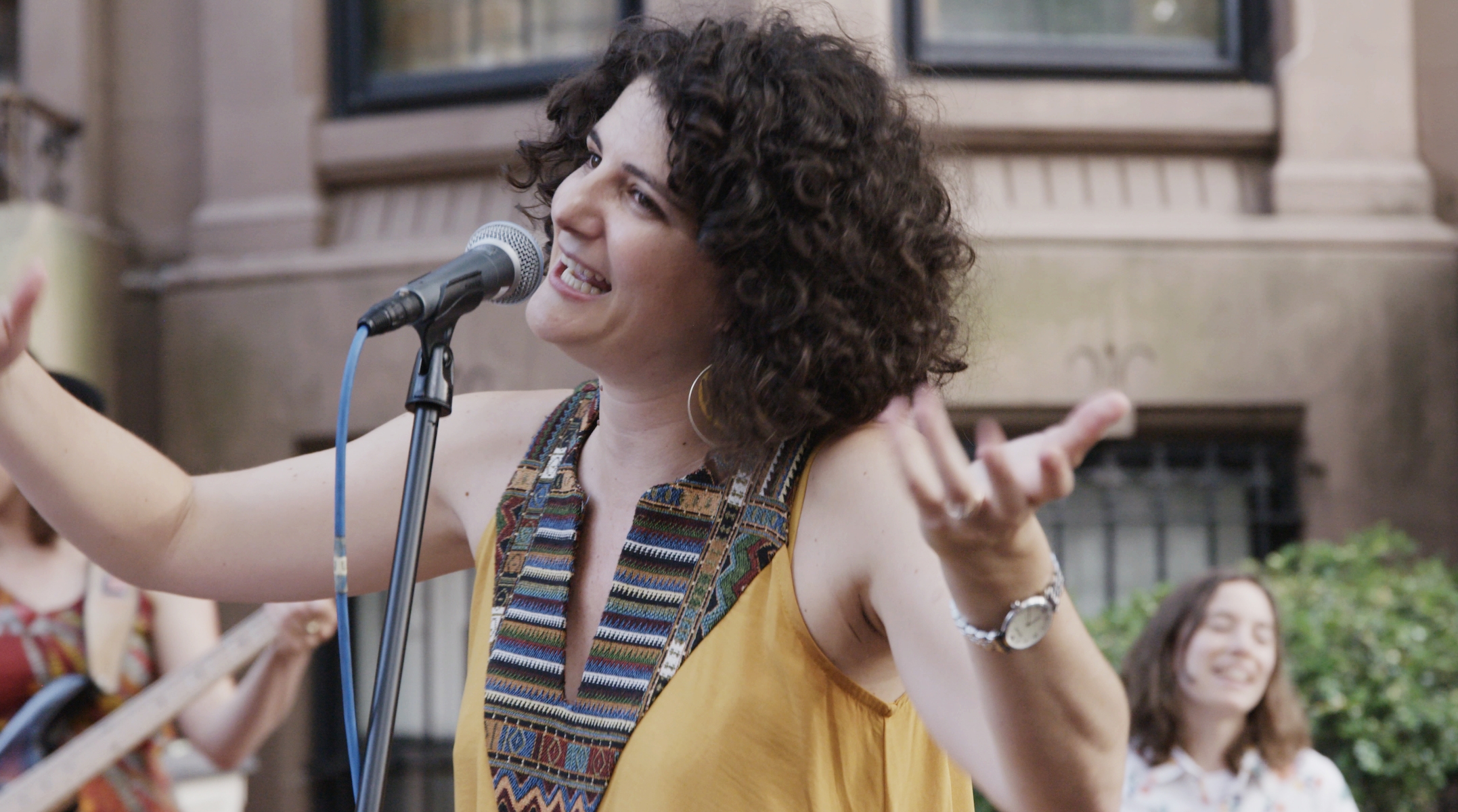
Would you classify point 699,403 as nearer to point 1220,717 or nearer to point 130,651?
point 130,651

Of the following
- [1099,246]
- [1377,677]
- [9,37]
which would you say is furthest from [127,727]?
[9,37]

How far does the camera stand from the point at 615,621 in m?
1.71

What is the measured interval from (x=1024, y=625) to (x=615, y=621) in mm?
649

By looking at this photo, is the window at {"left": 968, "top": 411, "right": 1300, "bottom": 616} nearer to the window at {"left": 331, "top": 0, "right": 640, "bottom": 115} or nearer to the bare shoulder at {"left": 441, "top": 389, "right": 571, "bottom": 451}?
the window at {"left": 331, "top": 0, "right": 640, "bottom": 115}

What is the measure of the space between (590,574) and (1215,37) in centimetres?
576

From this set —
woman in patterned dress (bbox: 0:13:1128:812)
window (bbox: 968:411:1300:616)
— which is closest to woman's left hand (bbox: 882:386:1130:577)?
woman in patterned dress (bbox: 0:13:1128:812)

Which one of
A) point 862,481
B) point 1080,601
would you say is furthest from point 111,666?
point 1080,601

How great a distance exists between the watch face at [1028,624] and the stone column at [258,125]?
5845 mm

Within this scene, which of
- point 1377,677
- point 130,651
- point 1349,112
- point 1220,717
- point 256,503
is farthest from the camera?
point 1349,112

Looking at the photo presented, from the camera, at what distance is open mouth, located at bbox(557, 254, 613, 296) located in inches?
69.1

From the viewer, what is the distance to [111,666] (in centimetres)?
332

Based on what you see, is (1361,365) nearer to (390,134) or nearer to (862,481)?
(390,134)

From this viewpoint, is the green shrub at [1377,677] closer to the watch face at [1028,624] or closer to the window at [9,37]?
the watch face at [1028,624]

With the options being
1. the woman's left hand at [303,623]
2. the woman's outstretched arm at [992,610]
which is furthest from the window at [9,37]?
the woman's outstretched arm at [992,610]
